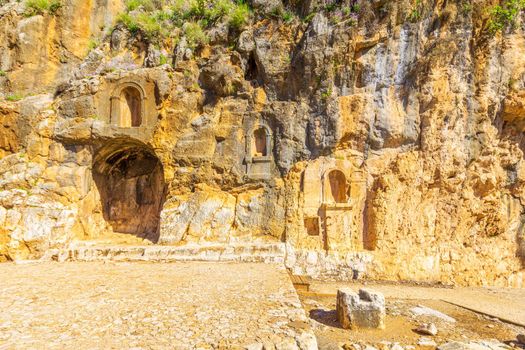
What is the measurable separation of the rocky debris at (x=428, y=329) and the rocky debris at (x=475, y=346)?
49 cm

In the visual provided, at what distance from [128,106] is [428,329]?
14310mm

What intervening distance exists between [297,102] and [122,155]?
9.45 meters

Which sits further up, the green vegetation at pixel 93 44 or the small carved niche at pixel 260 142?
the green vegetation at pixel 93 44

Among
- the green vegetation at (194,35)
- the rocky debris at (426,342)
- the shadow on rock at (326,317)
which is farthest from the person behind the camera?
the green vegetation at (194,35)

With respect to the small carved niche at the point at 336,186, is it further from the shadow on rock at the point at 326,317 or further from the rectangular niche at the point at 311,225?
the shadow on rock at the point at 326,317

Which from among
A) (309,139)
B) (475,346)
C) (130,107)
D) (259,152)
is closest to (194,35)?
(130,107)

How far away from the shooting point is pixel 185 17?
16344 mm

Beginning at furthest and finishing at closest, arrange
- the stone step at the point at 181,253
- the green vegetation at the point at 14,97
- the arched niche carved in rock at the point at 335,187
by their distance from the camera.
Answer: the green vegetation at the point at 14,97, the arched niche carved in rock at the point at 335,187, the stone step at the point at 181,253

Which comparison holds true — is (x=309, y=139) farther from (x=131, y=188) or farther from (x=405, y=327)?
(x=131, y=188)

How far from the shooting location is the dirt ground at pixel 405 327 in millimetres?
5535

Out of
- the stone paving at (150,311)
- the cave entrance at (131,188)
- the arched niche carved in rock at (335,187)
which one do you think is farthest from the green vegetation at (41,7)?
the arched niche carved in rock at (335,187)

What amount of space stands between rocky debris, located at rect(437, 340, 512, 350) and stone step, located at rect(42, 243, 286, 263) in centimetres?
607

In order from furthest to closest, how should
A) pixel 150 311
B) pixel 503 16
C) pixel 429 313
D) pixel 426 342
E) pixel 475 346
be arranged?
pixel 503 16 < pixel 429 313 < pixel 426 342 < pixel 475 346 < pixel 150 311

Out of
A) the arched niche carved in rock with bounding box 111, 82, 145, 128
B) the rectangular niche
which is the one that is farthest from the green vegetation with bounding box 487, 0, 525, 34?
the arched niche carved in rock with bounding box 111, 82, 145, 128
